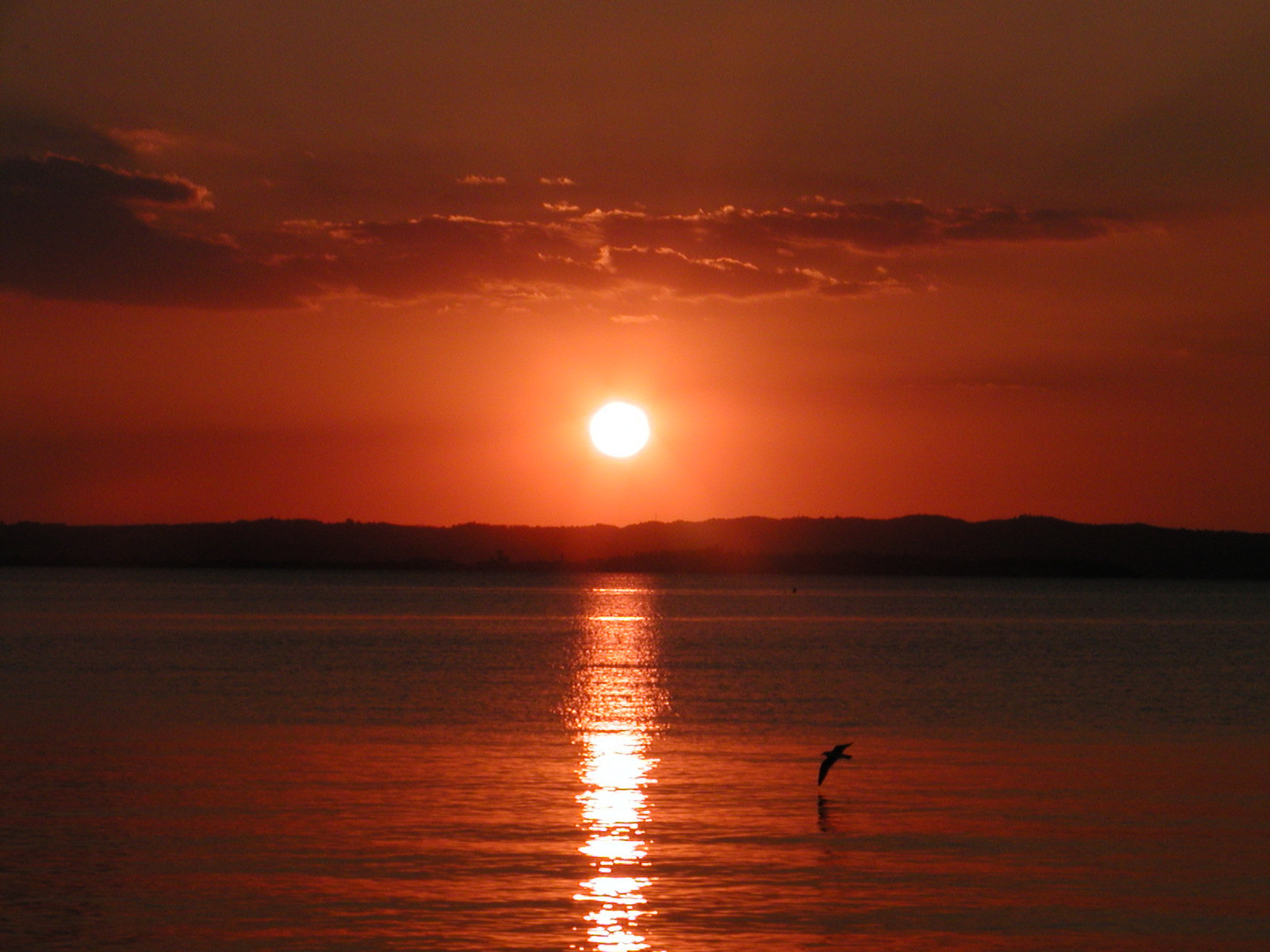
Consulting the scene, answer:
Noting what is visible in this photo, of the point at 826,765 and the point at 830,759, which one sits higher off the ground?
the point at 830,759

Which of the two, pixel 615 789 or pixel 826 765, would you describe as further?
pixel 615 789

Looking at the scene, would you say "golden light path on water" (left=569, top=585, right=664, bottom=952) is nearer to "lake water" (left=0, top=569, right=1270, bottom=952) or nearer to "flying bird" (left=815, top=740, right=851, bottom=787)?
"lake water" (left=0, top=569, right=1270, bottom=952)

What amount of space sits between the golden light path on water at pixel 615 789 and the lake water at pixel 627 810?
10cm

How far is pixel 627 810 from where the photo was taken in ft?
85.4

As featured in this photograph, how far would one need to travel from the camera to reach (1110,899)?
19938mm

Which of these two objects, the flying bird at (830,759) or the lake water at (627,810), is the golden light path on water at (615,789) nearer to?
the lake water at (627,810)

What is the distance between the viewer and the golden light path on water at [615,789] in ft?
60.7

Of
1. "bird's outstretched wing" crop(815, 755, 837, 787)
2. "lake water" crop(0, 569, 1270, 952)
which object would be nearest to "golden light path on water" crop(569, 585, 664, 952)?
"lake water" crop(0, 569, 1270, 952)

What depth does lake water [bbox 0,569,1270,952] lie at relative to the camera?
732 inches

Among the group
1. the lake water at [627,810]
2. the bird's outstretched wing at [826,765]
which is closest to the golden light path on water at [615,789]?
the lake water at [627,810]

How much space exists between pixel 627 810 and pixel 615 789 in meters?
2.83

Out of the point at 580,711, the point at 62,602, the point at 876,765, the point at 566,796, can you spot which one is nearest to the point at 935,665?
the point at 580,711

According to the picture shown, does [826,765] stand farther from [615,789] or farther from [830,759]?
[615,789]

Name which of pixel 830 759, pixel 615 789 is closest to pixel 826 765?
pixel 830 759
